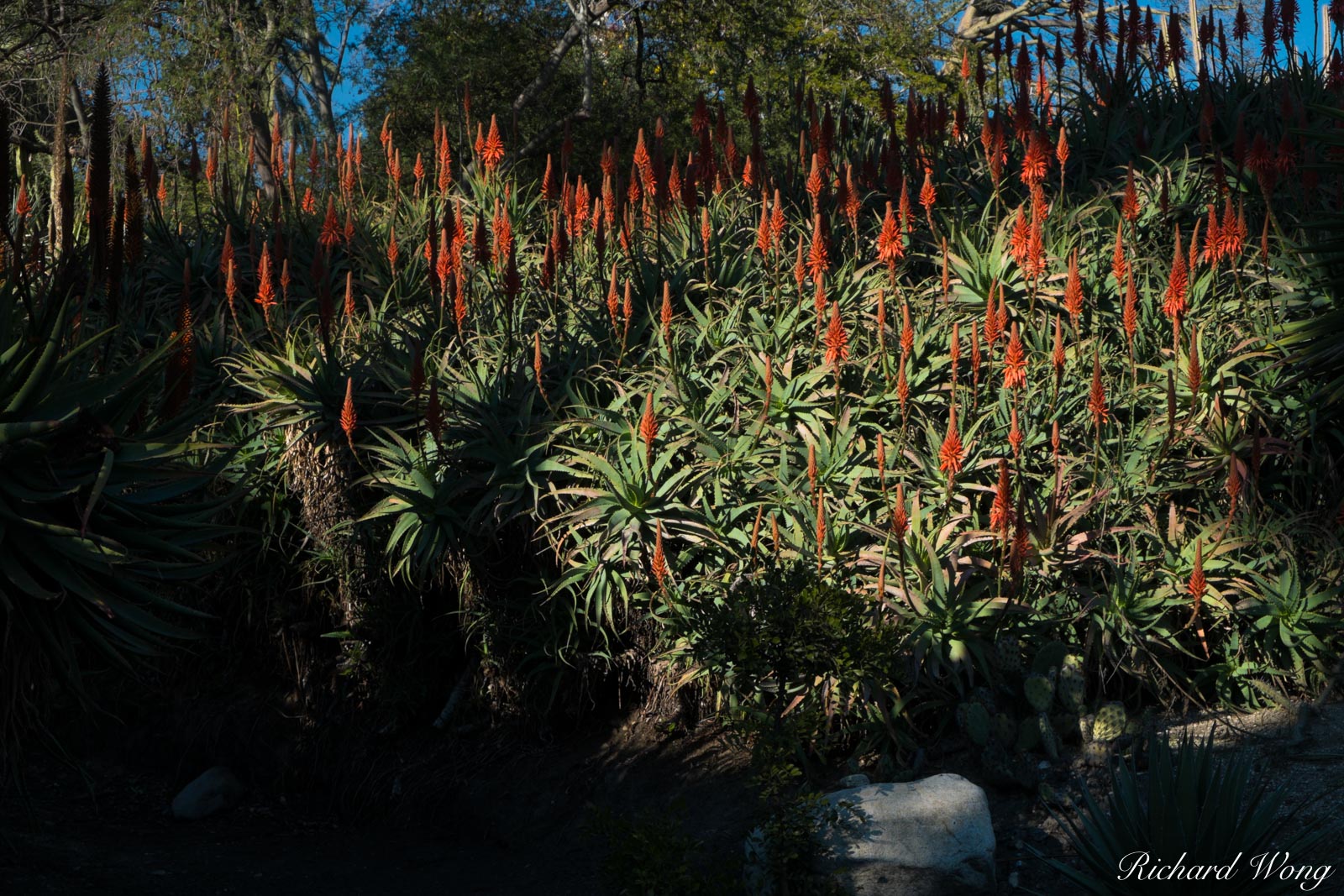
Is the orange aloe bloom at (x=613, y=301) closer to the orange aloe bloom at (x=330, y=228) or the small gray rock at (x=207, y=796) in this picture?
the orange aloe bloom at (x=330, y=228)

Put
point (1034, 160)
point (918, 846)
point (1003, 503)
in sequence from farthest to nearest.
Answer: point (1034, 160) → point (1003, 503) → point (918, 846)

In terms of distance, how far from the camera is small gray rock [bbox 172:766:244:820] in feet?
23.4

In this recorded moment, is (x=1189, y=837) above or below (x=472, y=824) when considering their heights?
above

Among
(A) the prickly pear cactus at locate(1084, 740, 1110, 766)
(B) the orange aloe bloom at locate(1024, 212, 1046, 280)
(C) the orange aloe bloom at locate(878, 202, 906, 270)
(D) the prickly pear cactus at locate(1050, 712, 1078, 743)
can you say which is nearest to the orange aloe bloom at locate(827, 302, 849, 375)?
(C) the orange aloe bloom at locate(878, 202, 906, 270)

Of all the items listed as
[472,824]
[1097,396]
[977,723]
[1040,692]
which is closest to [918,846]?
[977,723]

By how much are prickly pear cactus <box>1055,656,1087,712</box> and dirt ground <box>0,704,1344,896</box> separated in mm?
249

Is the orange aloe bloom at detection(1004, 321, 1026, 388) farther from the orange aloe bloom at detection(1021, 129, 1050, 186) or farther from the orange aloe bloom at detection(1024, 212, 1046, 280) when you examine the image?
the orange aloe bloom at detection(1021, 129, 1050, 186)

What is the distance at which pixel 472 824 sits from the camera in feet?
21.1

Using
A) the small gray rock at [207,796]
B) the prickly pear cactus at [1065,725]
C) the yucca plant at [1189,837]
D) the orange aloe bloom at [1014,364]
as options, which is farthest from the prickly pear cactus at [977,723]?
the small gray rock at [207,796]

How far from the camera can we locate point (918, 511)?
18.9 ft

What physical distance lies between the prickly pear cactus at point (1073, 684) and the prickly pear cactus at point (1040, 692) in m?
0.09

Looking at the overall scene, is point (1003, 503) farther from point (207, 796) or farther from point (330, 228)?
point (207, 796)

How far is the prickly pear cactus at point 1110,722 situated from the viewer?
5.09 metres

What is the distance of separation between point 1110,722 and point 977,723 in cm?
52
